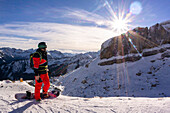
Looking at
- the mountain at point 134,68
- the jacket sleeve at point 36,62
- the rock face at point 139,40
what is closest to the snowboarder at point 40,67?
the jacket sleeve at point 36,62

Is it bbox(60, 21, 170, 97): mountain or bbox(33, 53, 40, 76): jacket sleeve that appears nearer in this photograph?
bbox(33, 53, 40, 76): jacket sleeve

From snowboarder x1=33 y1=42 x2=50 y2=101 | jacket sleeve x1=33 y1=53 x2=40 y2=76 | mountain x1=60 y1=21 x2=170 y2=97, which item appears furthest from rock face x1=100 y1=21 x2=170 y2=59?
jacket sleeve x1=33 y1=53 x2=40 y2=76

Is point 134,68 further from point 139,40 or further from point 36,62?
point 36,62

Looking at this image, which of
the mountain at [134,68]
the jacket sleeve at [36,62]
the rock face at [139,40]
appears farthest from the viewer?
the rock face at [139,40]

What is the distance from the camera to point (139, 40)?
19.8 metres

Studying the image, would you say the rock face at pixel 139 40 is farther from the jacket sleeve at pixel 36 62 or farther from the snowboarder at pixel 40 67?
the jacket sleeve at pixel 36 62

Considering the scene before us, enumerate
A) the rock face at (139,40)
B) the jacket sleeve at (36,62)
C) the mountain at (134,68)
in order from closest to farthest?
the jacket sleeve at (36,62) < the mountain at (134,68) < the rock face at (139,40)

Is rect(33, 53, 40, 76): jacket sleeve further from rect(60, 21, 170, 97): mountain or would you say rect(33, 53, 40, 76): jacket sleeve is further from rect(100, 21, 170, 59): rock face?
rect(100, 21, 170, 59): rock face

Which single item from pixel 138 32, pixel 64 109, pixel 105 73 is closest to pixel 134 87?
pixel 105 73

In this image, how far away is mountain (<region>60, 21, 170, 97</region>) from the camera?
474 inches

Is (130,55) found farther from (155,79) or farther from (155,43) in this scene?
(155,79)

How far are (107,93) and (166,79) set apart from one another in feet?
23.5

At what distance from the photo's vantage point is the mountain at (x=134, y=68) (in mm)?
12039

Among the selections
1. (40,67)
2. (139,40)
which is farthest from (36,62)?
(139,40)
